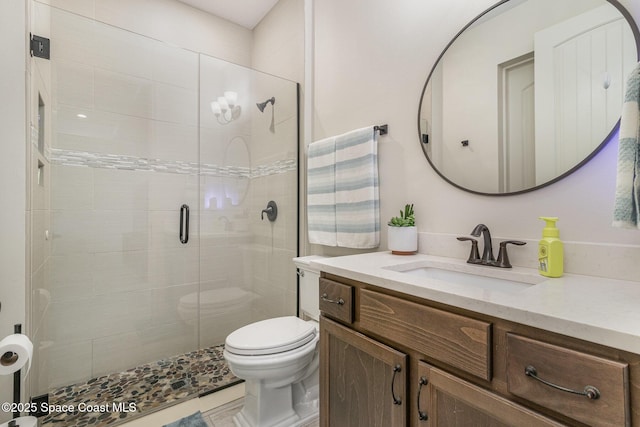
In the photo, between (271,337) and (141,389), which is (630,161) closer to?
(271,337)

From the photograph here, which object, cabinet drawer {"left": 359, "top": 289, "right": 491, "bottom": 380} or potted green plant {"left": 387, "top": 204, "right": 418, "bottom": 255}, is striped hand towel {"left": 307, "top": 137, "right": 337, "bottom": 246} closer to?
potted green plant {"left": 387, "top": 204, "right": 418, "bottom": 255}

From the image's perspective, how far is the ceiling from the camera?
2.45 meters

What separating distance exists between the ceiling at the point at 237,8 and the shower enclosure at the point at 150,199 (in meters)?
A: 0.60

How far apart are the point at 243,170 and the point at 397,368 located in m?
1.94

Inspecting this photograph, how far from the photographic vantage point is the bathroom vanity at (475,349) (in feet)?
1.68

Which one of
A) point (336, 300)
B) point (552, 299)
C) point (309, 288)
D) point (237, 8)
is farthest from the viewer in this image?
point (237, 8)

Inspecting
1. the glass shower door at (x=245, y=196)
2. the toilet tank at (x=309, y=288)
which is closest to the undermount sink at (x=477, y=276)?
the toilet tank at (x=309, y=288)

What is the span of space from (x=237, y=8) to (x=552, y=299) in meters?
2.98

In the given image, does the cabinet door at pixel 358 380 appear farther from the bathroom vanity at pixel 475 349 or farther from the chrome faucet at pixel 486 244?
the chrome faucet at pixel 486 244

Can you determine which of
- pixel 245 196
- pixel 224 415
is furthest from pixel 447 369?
pixel 245 196

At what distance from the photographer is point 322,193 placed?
1863 mm

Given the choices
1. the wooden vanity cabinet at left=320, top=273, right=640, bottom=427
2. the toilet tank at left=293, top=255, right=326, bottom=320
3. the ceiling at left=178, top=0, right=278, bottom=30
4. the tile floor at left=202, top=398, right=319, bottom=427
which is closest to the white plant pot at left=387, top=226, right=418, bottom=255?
the wooden vanity cabinet at left=320, top=273, right=640, bottom=427

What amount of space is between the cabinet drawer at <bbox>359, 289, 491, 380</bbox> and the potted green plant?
0.46 m

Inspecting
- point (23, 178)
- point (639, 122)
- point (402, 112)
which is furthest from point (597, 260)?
point (23, 178)
